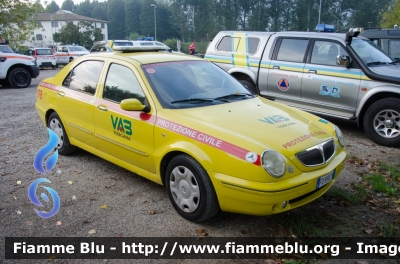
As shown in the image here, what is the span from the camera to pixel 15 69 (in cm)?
1408

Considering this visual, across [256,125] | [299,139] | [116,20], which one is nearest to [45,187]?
[256,125]

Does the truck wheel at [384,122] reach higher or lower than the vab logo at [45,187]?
higher

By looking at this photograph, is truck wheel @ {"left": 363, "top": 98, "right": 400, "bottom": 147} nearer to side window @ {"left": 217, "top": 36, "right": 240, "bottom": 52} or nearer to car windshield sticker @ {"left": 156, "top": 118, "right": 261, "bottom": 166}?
side window @ {"left": 217, "top": 36, "right": 240, "bottom": 52}

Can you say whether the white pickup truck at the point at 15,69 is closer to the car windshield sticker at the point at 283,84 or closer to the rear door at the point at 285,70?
the rear door at the point at 285,70

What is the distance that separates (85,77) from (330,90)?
439cm

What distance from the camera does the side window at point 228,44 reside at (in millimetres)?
8562

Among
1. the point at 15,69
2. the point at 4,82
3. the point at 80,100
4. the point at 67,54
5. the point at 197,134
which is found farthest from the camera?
the point at 67,54

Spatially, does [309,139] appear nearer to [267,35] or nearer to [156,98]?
[156,98]

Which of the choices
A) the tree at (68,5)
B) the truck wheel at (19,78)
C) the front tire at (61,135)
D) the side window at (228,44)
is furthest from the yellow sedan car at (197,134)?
the tree at (68,5)

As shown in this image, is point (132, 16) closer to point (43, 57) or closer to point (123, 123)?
point (43, 57)

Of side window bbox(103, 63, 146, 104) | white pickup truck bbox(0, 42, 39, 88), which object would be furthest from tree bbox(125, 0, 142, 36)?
side window bbox(103, 63, 146, 104)

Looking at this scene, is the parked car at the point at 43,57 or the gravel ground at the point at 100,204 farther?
the parked car at the point at 43,57

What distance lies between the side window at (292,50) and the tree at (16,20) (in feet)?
67.8

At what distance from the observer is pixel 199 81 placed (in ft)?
14.4
